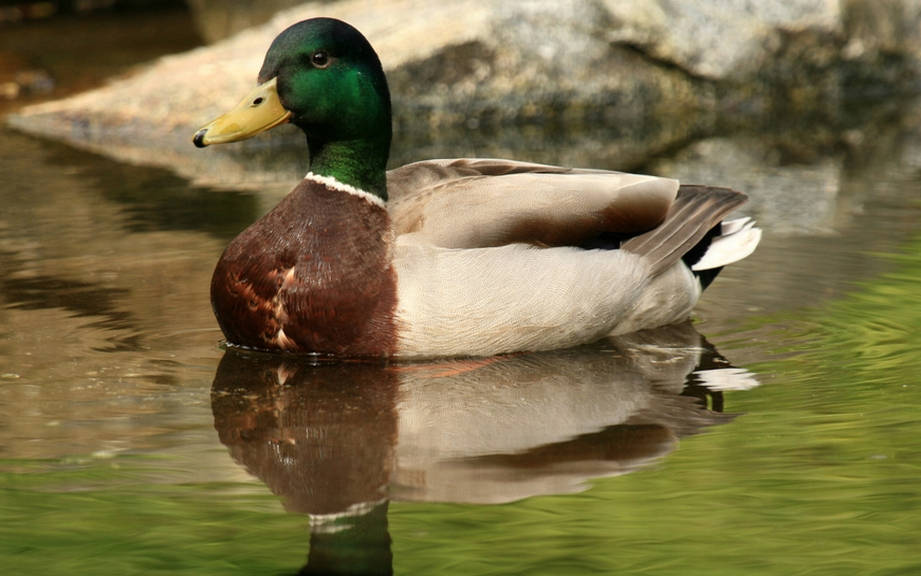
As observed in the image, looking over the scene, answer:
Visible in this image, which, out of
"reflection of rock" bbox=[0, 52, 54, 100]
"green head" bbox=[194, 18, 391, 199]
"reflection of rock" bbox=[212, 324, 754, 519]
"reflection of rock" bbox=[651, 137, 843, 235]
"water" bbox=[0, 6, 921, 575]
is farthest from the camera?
"reflection of rock" bbox=[0, 52, 54, 100]

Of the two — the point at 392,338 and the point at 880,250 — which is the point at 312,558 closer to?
the point at 392,338

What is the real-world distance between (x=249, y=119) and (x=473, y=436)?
1.49 m

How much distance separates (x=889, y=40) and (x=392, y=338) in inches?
298

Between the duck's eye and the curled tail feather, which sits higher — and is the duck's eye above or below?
above

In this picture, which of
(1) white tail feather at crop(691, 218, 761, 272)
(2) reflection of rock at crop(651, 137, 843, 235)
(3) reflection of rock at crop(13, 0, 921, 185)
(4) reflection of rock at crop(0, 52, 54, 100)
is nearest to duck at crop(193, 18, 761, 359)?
(1) white tail feather at crop(691, 218, 761, 272)

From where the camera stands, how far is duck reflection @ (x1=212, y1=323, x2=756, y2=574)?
3832mm

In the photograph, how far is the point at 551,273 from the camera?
5.14 meters

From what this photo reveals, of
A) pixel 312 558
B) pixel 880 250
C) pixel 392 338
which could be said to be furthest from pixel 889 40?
pixel 312 558

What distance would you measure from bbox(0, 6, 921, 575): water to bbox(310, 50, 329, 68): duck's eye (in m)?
1.02

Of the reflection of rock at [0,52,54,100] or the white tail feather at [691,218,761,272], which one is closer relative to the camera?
the white tail feather at [691,218,761,272]

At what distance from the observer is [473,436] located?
436 centimetres

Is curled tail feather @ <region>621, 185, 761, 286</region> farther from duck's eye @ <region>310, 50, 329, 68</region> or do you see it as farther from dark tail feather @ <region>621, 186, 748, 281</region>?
duck's eye @ <region>310, 50, 329, 68</region>

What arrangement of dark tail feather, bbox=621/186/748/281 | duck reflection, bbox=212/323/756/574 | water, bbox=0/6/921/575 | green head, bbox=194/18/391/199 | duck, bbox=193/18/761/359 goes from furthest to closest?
dark tail feather, bbox=621/186/748/281
green head, bbox=194/18/391/199
duck, bbox=193/18/761/359
duck reflection, bbox=212/323/756/574
water, bbox=0/6/921/575

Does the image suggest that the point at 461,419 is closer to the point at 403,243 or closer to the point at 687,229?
the point at 403,243
